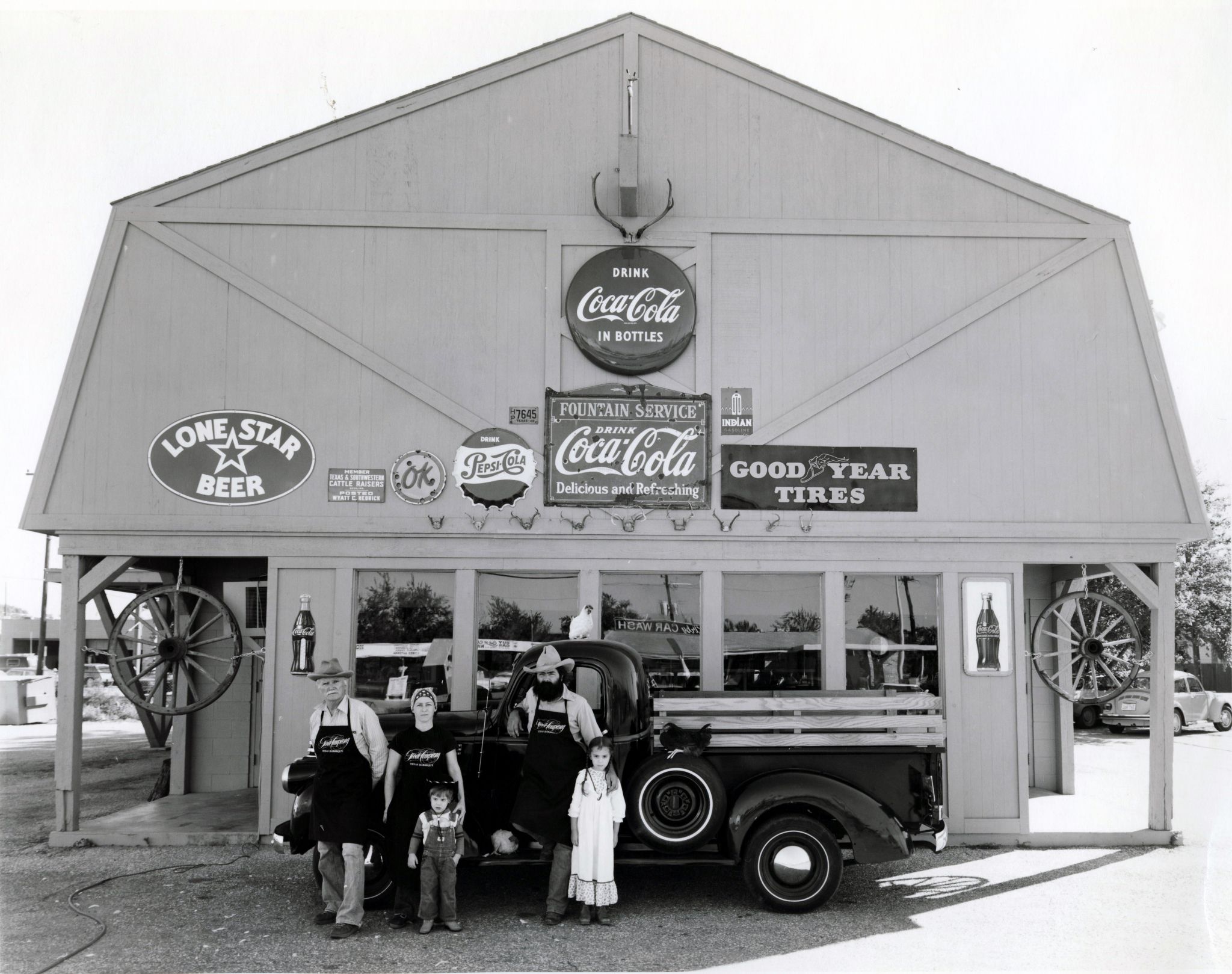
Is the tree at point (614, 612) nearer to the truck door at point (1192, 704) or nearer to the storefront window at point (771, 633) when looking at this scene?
the storefront window at point (771, 633)

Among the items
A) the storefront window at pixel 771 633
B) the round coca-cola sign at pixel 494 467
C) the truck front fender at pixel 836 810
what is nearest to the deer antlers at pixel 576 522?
the round coca-cola sign at pixel 494 467

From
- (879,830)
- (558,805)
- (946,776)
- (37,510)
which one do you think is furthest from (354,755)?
(946,776)

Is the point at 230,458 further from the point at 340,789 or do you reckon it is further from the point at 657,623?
the point at 657,623

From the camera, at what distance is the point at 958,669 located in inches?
420

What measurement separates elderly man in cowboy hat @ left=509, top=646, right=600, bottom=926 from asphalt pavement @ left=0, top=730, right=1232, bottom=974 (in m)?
0.42

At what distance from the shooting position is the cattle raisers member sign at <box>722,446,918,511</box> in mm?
10781

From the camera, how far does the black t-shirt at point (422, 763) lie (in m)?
7.46

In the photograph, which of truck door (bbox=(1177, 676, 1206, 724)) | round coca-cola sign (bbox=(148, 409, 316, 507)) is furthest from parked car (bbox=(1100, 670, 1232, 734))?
round coca-cola sign (bbox=(148, 409, 316, 507))

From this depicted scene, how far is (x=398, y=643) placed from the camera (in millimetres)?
10656

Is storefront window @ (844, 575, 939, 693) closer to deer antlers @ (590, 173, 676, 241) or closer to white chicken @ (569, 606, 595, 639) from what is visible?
white chicken @ (569, 606, 595, 639)

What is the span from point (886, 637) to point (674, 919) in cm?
421

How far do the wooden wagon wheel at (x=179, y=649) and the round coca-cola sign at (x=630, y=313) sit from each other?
4.66 meters

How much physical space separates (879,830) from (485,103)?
323 inches

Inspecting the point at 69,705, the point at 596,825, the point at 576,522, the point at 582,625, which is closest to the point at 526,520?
the point at 576,522
